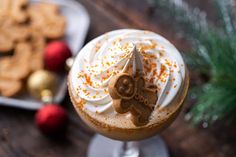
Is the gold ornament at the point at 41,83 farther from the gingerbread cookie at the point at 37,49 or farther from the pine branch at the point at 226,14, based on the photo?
the pine branch at the point at 226,14

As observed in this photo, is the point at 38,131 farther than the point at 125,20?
No

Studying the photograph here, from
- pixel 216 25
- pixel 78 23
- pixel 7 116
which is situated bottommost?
pixel 7 116

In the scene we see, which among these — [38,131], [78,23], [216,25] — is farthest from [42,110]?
[216,25]

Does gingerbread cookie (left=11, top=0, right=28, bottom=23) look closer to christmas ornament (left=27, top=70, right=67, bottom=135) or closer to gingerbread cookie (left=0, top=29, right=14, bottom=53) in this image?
gingerbread cookie (left=0, top=29, right=14, bottom=53)

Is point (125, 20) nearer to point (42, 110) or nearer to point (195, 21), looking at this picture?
point (195, 21)

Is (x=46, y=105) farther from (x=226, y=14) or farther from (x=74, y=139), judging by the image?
(x=226, y=14)

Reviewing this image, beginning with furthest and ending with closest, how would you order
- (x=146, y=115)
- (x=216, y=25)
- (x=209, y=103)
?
1. (x=216, y=25)
2. (x=209, y=103)
3. (x=146, y=115)

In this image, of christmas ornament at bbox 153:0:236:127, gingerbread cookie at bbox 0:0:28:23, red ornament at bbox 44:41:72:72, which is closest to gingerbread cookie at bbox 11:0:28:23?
gingerbread cookie at bbox 0:0:28:23
